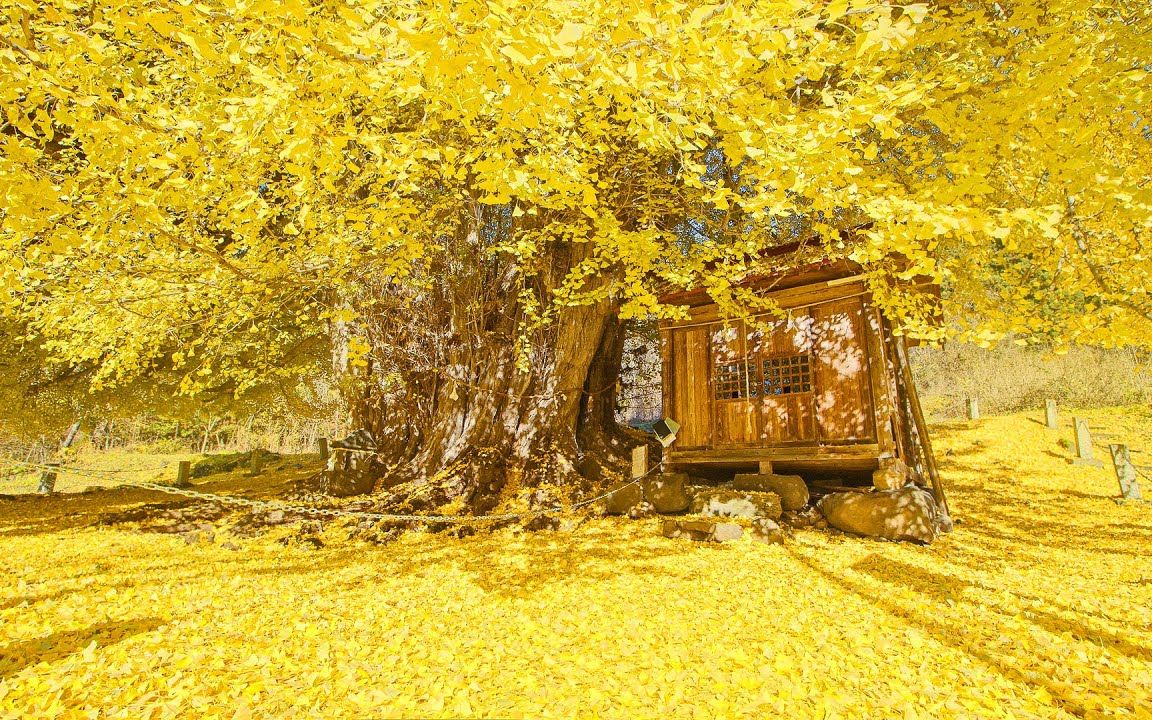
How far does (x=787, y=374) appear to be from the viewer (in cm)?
891

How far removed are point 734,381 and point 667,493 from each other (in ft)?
7.56

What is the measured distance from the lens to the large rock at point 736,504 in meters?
7.86

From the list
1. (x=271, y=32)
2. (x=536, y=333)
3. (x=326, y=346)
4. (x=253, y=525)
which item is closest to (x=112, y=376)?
(x=326, y=346)

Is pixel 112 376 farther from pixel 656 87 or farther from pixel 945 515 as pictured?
pixel 945 515

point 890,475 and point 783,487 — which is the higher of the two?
point 890,475

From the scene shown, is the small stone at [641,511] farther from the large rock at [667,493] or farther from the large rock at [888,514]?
the large rock at [888,514]

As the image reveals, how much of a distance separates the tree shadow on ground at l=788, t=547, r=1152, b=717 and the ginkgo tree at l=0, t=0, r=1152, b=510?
107 inches

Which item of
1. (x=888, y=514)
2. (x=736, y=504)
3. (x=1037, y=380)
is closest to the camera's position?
(x=888, y=514)

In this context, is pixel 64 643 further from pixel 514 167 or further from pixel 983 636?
pixel 983 636

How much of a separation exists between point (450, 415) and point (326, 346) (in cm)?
627

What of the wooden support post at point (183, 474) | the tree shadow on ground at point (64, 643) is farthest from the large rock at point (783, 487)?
the wooden support post at point (183, 474)

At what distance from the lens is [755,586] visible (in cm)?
514

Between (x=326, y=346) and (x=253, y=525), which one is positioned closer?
(x=253, y=525)

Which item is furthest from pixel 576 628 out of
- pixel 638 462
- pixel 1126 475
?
pixel 1126 475
